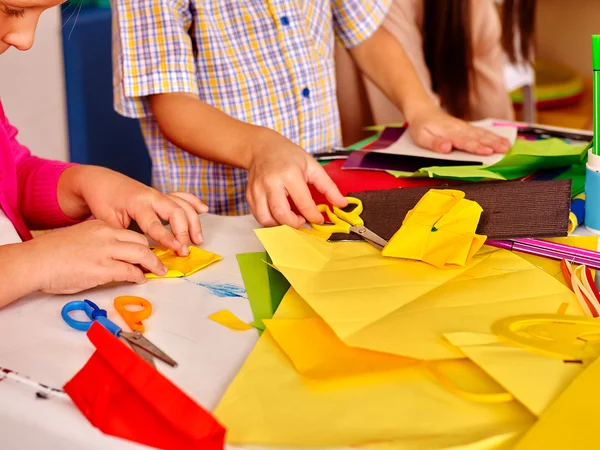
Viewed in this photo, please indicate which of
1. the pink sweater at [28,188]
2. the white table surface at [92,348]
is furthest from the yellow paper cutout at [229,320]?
A: the pink sweater at [28,188]

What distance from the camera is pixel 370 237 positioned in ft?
2.24

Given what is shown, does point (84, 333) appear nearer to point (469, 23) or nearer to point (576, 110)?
point (469, 23)

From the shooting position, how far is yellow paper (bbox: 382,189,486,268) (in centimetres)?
62

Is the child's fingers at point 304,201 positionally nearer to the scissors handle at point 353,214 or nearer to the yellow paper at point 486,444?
the scissors handle at point 353,214

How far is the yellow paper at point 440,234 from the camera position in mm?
623

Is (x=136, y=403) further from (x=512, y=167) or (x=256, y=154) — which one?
(x=512, y=167)

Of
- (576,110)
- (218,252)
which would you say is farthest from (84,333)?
(576,110)

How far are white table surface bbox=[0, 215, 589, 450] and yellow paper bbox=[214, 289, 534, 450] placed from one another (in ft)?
0.09

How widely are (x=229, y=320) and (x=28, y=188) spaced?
0.42 meters

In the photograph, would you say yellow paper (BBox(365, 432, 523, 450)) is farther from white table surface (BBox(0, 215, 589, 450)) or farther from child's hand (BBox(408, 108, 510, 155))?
child's hand (BBox(408, 108, 510, 155))

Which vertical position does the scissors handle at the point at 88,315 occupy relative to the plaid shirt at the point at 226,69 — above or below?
below

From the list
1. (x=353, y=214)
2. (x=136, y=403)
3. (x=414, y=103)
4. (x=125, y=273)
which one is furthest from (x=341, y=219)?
(x=414, y=103)

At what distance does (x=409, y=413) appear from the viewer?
0.44 meters

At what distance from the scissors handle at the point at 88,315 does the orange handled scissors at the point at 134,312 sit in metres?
0.01
